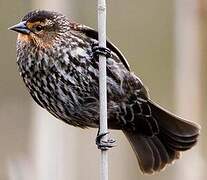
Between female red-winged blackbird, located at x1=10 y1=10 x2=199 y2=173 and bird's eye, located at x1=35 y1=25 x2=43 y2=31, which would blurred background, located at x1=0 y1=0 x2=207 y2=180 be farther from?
bird's eye, located at x1=35 y1=25 x2=43 y2=31

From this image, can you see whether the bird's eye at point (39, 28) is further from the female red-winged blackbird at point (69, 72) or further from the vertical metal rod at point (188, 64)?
the vertical metal rod at point (188, 64)

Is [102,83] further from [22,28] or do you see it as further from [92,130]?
[92,130]

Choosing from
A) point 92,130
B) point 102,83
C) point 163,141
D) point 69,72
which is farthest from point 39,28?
point 92,130

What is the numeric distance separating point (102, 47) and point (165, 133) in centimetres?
74

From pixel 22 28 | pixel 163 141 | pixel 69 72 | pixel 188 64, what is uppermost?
pixel 188 64

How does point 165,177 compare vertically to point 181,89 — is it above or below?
below

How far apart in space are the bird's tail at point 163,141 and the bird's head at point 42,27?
47cm

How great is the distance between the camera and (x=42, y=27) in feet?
10.2

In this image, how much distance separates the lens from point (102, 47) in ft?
9.50

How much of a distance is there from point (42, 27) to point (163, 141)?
683mm

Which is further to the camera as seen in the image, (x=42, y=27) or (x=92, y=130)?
(x=92, y=130)

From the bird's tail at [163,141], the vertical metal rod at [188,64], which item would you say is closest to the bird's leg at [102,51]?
the bird's tail at [163,141]
